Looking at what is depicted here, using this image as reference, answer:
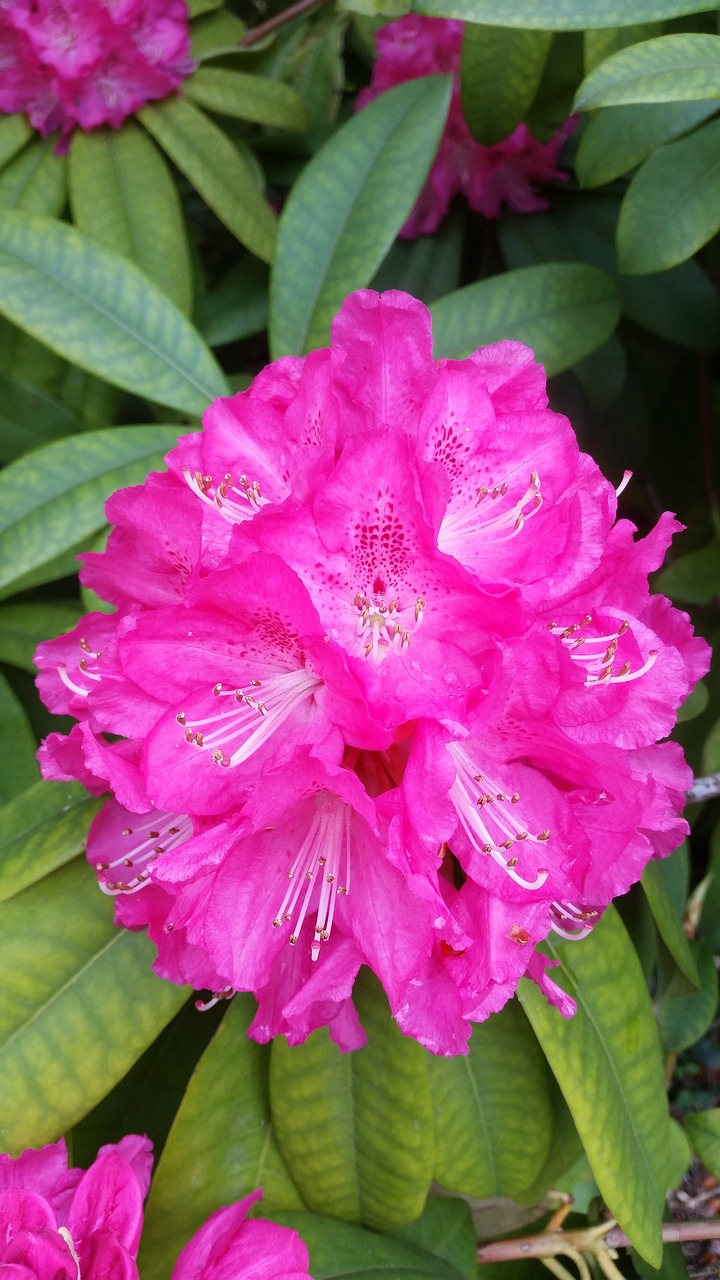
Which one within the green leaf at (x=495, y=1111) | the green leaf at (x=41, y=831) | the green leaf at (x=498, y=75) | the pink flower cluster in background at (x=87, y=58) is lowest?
the green leaf at (x=495, y=1111)

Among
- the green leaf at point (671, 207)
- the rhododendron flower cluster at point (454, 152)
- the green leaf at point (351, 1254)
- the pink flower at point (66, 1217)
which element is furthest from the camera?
the rhododendron flower cluster at point (454, 152)

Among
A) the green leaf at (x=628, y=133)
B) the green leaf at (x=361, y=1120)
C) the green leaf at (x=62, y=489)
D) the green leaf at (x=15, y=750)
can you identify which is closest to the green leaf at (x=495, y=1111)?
the green leaf at (x=361, y=1120)

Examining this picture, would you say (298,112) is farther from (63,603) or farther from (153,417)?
(63,603)

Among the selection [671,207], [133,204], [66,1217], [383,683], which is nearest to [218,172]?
[133,204]

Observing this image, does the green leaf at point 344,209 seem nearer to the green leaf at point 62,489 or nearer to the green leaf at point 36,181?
the green leaf at point 62,489

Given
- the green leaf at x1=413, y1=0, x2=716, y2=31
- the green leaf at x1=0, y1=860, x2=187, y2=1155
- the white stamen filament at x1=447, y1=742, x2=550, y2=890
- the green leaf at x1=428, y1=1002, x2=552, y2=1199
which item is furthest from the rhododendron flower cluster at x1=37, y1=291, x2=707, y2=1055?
the green leaf at x1=413, y1=0, x2=716, y2=31

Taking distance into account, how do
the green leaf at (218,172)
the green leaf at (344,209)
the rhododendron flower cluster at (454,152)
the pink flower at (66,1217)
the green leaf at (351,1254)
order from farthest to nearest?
the rhododendron flower cluster at (454,152) < the green leaf at (218,172) < the green leaf at (344,209) < the green leaf at (351,1254) < the pink flower at (66,1217)

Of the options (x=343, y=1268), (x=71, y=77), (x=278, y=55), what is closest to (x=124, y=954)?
(x=343, y=1268)
